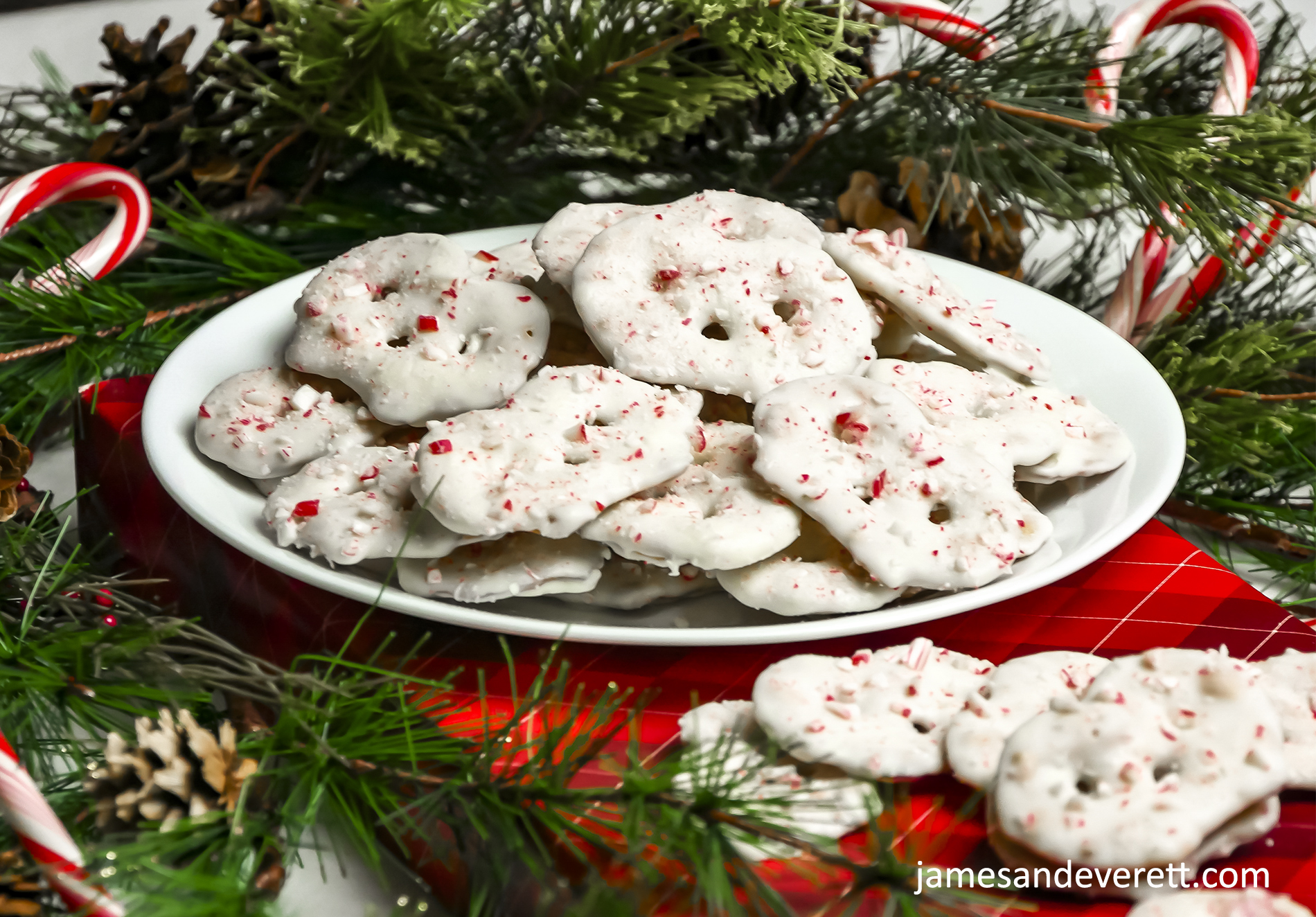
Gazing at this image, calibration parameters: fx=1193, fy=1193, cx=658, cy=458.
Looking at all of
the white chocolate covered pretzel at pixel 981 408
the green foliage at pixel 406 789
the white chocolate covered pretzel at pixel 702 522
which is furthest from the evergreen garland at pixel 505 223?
the white chocolate covered pretzel at pixel 981 408

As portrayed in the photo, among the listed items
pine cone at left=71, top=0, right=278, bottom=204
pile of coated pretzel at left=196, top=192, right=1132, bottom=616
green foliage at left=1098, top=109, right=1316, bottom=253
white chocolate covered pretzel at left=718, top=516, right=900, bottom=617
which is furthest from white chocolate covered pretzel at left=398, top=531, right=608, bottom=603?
pine cone at left=71, top=0, right=278, bottom=204

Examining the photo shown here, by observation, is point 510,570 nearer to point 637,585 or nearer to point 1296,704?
point 637,585

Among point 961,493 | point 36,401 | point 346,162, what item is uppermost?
point 961,493

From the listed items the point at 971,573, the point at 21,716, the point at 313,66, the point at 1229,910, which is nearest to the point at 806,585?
the point at 971,573

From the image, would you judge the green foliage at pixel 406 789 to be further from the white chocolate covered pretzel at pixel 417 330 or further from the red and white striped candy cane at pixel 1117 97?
the red and white striped candy cane at pixel 1117 97

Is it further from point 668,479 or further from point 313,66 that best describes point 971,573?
point 313,66

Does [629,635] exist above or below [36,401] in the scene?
above
